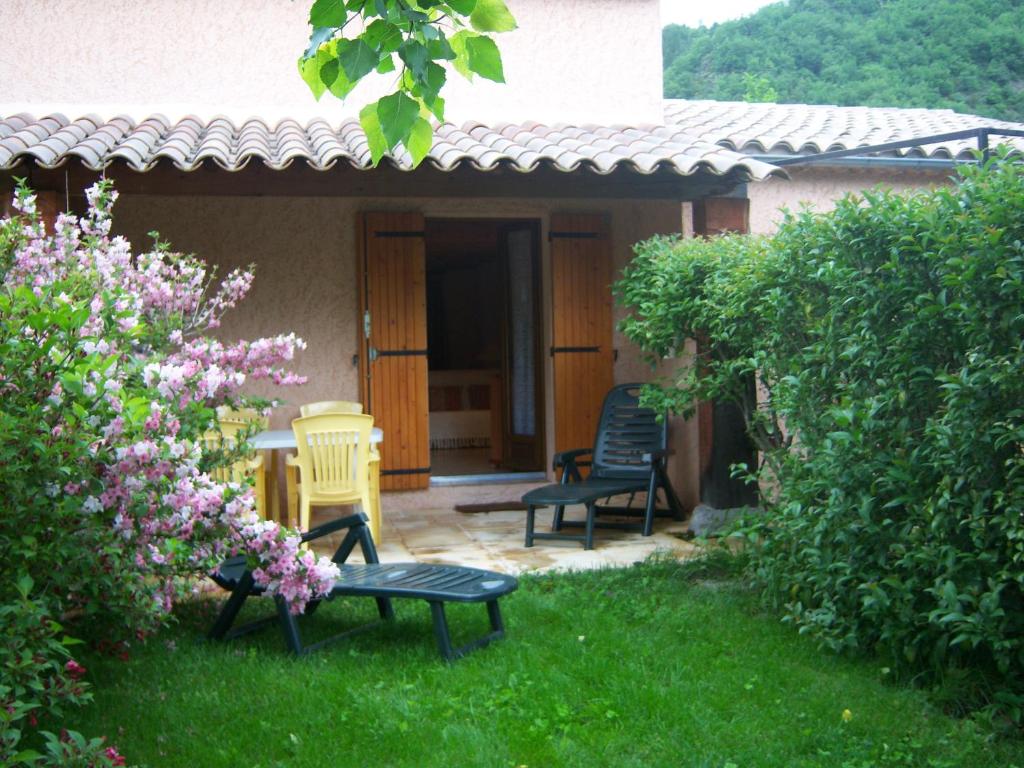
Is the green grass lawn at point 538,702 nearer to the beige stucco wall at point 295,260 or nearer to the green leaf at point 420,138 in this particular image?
the green leaf at point 420,138

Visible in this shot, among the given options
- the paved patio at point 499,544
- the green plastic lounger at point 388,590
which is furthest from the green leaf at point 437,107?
the paved patio at point 499,544

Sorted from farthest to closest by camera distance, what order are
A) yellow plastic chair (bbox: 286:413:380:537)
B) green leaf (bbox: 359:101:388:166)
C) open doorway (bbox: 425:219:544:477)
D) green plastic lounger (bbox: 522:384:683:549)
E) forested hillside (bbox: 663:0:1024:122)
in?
forested hillside (bbox: 663:0:1024:122) < open doorway (bbox: 425:219:544:477) < green plastic lounger (bbox: 522:384:683:549) < yellow plastic chair (bbox: 286:413:380:537) < green leaf (bbox: 359:101:388:166)

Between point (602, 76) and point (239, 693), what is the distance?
6647 millimetres

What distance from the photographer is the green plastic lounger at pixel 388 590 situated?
455cm

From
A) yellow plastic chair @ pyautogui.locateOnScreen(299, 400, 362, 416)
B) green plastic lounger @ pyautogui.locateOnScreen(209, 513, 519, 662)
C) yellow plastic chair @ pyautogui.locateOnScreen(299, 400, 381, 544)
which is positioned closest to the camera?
green plastic lounger @ pyautogui.locateOnScreen(209, 513, 519, 662)

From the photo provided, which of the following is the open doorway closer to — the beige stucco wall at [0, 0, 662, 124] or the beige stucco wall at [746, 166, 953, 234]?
the beige stucco wall at [0, 0, 662, 124]

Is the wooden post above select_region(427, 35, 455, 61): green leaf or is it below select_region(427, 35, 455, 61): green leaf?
below

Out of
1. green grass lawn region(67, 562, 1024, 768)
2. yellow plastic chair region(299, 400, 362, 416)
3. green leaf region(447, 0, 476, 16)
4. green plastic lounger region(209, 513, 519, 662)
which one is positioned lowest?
A: green grass lawn region(67, 562, 1024, 768)

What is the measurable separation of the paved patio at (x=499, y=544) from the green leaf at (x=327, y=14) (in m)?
4.27

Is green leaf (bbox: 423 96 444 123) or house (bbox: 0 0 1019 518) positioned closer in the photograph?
green leaf (bbox: 423 96 444 123)

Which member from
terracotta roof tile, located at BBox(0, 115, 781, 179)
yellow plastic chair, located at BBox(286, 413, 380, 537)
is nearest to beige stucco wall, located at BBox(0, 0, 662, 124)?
terracotta roof tile, located at BBox(0, 115, 781, 179)

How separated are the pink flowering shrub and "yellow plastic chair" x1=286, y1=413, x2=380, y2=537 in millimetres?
2803

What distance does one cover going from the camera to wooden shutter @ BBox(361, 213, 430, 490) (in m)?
8.69

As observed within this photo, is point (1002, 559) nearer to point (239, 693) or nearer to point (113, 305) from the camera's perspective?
point (239, 693)
